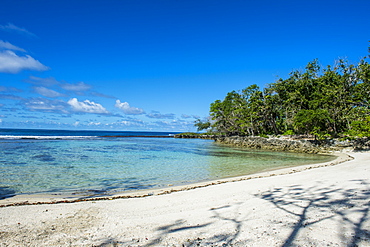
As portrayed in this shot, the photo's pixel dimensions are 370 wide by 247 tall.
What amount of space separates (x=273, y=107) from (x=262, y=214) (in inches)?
1510

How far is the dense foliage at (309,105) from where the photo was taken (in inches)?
1030

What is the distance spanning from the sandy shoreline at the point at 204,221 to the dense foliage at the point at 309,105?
775 inches

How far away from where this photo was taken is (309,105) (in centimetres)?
3350

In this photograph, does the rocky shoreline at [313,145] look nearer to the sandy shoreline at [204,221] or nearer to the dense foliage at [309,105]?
the dense foliage at [309,105]

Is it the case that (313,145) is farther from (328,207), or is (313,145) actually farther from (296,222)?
(296,222)

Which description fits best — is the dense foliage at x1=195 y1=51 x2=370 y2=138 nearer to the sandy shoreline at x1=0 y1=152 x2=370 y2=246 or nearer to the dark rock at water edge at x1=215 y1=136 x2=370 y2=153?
the dark rock at water edge at x1=215 y1=136 x2=370 y2=153

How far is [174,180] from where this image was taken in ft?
31.7

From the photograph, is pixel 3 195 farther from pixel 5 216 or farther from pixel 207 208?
pixel 207 208

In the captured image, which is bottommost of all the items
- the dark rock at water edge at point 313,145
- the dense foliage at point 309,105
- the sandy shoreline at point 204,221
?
the sandy shoreline at point 204,221

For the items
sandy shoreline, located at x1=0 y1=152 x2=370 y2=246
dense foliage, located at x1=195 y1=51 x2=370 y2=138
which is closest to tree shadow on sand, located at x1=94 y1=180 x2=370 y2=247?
sandy shoreline, located at x1=0 y1=152 x2=370 y2=246

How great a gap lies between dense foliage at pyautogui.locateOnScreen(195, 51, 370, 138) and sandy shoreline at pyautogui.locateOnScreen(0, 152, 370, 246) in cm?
1968

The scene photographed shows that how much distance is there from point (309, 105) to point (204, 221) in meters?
35.6

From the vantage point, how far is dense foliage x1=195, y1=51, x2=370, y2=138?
26156mm

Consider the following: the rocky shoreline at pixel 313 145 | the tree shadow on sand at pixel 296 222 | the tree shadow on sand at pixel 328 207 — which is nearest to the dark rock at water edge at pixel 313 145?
the rocky shoreline at pixel 313 145
